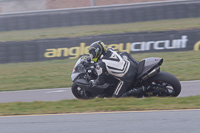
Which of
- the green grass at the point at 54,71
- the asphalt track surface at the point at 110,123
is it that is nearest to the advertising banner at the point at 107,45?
the green grass at the point at 54,71

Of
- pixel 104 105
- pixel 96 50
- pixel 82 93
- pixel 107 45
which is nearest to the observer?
pixel 104 105

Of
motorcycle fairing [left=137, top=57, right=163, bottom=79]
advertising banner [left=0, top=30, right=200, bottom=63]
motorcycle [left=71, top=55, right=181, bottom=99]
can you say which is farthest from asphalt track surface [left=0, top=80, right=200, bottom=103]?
advertising banner [left=0, top=30, right=200, bottom=63]

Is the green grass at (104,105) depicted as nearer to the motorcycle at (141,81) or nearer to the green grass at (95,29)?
the motorcycle at (141,81)

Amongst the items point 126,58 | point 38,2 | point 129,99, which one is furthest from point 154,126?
point 38,2

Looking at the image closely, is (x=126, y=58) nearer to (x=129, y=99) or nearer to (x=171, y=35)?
(x=129, y=99)

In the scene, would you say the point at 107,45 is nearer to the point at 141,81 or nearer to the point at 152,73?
the point at 141,81

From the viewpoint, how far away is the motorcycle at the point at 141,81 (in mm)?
7320

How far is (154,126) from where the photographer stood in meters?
5.29

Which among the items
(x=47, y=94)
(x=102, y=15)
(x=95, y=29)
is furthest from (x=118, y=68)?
(x=102, y=15)

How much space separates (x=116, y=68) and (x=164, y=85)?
1.09 metres

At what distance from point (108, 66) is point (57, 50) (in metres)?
8.36

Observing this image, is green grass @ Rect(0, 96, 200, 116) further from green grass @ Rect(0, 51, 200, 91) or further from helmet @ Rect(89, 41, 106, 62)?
green grass @ Rect(0, 51, 200, 91)

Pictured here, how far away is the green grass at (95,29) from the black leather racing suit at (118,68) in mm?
11922

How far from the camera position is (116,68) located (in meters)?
7.52
